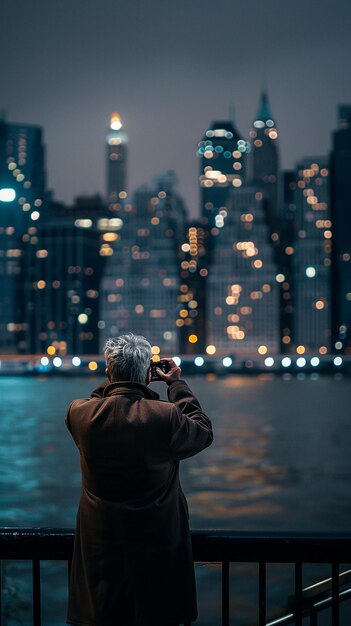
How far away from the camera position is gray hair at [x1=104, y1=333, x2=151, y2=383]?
3.82 metres

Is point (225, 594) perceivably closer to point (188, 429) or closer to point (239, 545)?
point (239, 545)

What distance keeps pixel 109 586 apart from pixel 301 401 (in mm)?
137006

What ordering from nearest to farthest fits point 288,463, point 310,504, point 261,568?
point 261,568
point 310,504
point 288,463

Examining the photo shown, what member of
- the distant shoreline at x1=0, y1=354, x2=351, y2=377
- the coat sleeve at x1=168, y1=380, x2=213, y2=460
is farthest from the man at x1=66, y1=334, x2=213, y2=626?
the distant shoreline at x1=0, y1=354, x2=351, y2=377

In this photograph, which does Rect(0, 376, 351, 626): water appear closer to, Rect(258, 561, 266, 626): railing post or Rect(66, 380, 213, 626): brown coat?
Rect(258, 561, 266, 626): railing post

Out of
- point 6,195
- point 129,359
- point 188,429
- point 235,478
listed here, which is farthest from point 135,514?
point 235,478

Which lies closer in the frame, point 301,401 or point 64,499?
point 64,499

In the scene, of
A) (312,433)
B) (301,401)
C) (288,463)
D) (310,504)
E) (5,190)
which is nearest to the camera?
(5,190)

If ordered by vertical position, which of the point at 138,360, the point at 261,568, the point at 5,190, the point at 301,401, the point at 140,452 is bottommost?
the point at 301,401

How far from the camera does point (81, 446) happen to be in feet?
12.5

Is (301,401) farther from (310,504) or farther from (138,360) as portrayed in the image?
(138,360)

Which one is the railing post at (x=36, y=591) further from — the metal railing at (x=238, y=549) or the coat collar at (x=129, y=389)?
the coat collar at (x=129, y=389)

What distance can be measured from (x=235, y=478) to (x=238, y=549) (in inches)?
2341

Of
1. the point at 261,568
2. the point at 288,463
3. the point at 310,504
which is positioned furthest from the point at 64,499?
the point at 261,568
